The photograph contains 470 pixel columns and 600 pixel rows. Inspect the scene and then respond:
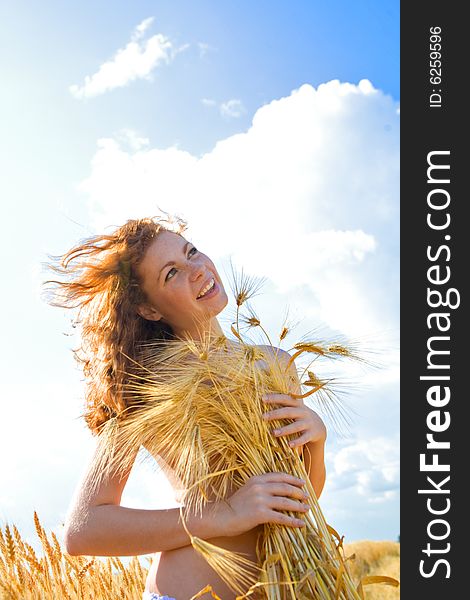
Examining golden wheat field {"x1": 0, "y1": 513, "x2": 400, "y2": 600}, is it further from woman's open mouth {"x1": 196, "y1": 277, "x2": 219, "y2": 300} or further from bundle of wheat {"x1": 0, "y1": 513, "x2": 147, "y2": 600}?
woman's open mouth {"x1": 196, "y1": 277, "x2": 219, "y2": 300}

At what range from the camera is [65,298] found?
2.43m

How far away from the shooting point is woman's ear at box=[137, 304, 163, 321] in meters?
2.23

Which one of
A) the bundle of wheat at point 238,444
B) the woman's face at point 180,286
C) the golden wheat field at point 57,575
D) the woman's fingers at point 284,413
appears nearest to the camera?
the bundle of wheat at point 238,444

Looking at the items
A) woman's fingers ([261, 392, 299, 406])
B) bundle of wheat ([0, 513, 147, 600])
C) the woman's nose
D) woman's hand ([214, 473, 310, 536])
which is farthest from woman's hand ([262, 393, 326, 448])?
bundle of wheat ([0, 513, 147, 600])

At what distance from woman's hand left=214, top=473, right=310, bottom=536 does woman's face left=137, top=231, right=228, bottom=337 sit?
0.63 meters

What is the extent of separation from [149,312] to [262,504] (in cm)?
88

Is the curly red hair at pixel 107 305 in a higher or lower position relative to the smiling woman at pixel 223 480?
higher

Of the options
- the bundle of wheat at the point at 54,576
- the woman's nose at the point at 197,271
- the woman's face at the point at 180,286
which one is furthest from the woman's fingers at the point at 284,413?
the bundle of wheat at the point at 54,576

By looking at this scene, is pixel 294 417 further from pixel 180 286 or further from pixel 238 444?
pixel 180 286

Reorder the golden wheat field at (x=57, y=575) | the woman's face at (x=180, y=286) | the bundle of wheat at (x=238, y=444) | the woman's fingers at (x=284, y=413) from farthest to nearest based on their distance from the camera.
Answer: the golden wheat field at (x=57, y=575) < the woman's face at (x=180, y=286) < the woman's fingers at (x=284, y=413) < the bundle of wheat at (x=238, y=444)

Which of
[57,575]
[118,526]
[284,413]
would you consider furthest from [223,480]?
[57,575]

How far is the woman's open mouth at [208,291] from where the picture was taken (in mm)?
2143

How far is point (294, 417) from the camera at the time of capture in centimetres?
169

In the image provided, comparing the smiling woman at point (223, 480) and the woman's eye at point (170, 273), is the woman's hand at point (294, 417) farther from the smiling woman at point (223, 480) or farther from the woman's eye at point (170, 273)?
the woman's eye at point (170, 273)
